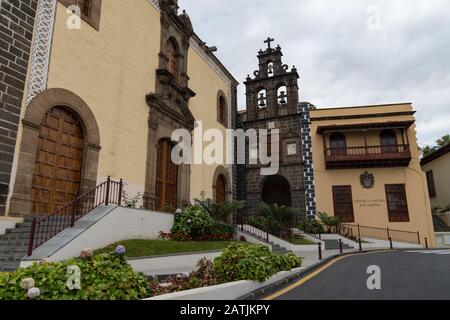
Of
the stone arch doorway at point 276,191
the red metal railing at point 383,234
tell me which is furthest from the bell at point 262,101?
the red metal railing at point 383,234

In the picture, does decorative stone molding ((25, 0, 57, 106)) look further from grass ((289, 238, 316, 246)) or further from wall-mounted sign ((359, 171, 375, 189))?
wall-mounted sign ((359, 171, 375, 189))

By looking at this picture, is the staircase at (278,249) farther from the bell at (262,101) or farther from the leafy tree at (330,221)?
the bell at (262,101)

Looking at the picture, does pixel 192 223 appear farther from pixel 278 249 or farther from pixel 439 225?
Answer: pixel 439 225

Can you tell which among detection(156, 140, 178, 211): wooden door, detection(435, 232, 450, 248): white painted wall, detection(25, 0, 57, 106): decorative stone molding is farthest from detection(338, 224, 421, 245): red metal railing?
detection(25, 0, 57, 106): decorative stone molding

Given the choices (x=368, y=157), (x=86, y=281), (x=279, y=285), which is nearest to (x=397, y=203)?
(x=368, y=157)

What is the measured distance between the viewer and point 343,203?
22484mm

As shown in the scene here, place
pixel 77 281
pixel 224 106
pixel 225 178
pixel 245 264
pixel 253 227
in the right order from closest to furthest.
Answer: pixel 77 281
pixel 245 264
pixel 253 227
pixel 225 178
pixel 224 106

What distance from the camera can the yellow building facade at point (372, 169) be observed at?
2172 centimetres

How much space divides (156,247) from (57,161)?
407cm

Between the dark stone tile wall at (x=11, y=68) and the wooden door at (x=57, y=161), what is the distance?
2.97 ft

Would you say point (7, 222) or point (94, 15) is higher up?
point (94, 15)

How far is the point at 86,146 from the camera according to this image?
36.3 ft

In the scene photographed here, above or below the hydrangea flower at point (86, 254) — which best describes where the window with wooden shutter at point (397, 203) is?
above
